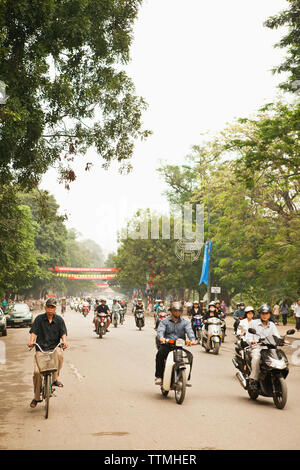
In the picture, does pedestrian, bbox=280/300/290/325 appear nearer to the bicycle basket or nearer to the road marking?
the road marking

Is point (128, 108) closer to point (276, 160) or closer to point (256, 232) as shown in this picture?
point (276, 160)

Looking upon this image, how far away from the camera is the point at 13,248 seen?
1043 inches

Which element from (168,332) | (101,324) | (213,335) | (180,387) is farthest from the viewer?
(101,324)

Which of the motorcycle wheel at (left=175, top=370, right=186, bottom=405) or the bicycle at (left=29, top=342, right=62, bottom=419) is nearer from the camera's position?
the bicycle at (left=29, top=342, right=62, bottom=419)

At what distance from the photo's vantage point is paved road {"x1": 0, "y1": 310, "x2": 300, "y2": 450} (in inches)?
249

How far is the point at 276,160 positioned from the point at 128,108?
7200 mm

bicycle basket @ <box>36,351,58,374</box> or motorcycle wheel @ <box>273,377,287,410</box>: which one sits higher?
bicycle basket @ <box>36,351,58,374</box>

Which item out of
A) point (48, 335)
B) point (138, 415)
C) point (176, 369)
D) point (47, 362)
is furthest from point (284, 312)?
point (47, 362)

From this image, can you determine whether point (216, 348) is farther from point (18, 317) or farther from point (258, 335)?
point (18, 317)

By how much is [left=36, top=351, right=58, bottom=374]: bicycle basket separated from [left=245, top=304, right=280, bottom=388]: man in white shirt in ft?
10.6

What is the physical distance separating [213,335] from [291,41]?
10.3m

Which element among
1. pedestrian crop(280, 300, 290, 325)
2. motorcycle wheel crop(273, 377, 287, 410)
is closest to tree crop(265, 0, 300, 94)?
motorcycle wheel crop(273, 377, 287, 410)

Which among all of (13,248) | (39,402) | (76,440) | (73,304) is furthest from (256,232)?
(73,304)

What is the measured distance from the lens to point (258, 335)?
9.66 m
